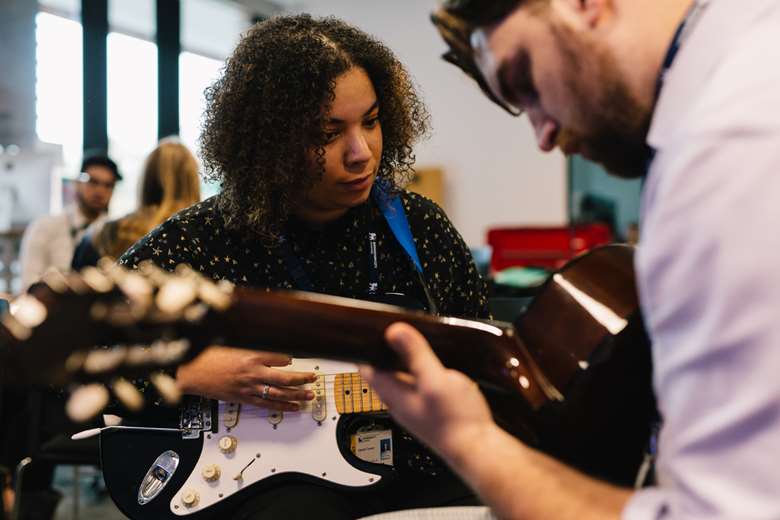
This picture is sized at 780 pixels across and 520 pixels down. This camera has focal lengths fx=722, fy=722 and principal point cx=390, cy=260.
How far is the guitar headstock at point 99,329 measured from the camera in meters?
0.61

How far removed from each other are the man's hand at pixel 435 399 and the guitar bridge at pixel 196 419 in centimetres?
67

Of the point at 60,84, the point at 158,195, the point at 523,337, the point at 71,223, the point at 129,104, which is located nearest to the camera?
the point at 523,337

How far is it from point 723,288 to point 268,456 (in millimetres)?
938

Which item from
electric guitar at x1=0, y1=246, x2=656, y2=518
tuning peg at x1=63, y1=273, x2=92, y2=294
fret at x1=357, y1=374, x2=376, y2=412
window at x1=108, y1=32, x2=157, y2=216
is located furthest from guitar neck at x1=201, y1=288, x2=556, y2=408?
window at x1=108, y1=32, x2=157, y2=216

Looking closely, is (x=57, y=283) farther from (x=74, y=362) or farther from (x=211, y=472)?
(x=211, y=472)

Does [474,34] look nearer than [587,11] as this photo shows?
No

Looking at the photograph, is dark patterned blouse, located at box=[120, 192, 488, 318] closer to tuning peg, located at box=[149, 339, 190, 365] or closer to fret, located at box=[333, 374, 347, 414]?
fret, located at box=[333, 374, 347, 414]

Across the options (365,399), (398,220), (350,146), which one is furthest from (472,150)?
(365,399)

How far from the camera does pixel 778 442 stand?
1.63 ft

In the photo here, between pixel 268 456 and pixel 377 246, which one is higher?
pixel 377 246

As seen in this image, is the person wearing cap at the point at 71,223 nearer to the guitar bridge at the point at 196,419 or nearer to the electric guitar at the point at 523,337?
the guitar bridge at the point at 196,419

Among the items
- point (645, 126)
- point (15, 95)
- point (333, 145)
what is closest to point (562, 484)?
point (645, 126)

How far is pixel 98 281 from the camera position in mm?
627

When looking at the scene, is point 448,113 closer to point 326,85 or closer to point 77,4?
point 77,4
